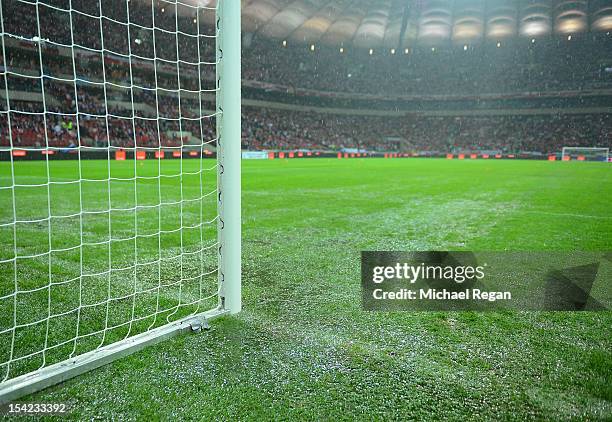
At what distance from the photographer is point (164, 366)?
2215 millimetres

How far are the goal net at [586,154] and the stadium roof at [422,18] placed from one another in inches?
466

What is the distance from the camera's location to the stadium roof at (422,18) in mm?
36750

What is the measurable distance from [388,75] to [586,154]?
1018 inches

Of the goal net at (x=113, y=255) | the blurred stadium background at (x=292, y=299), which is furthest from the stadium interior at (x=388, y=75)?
the goal net at (x=113, y=255)

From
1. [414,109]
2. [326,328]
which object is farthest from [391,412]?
[414,109]

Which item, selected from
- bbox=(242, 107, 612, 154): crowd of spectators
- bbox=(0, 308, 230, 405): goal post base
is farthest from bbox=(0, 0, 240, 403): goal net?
bbox=(242, 107, 612, 154): crowd of spectators

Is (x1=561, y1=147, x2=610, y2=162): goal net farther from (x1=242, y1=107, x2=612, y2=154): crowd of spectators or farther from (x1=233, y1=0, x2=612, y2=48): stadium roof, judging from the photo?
(x1=233, y1=0, x2=612, y2=48): stadium roof

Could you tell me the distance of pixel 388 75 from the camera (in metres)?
55.0

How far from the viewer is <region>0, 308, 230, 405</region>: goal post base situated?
1.94 metres

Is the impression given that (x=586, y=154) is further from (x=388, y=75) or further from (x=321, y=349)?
(x=321, y=349)

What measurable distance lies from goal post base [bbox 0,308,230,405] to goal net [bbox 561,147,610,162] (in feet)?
132

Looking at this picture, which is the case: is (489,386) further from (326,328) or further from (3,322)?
(3,322)

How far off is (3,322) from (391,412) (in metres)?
2.45

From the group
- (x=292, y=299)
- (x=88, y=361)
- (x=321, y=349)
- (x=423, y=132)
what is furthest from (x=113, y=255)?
(x=423, y=132)
